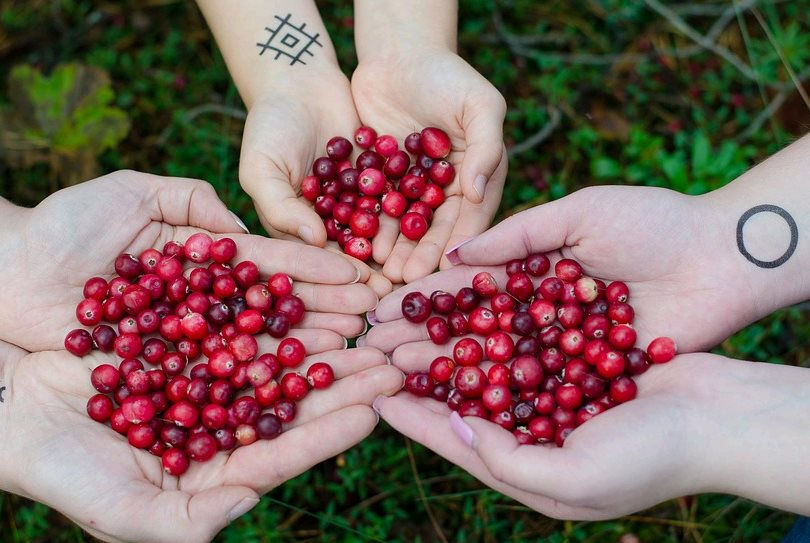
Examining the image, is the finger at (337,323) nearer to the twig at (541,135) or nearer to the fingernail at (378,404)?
the fingernail at (378,404)

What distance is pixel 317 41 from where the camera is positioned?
725 centimetres

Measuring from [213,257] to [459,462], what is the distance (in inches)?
102

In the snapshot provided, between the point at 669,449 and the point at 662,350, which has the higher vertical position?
the point at 662,350

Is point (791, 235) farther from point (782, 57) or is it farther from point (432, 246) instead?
point (782, 57)

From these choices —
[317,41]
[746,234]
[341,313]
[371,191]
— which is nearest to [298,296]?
[341,313]

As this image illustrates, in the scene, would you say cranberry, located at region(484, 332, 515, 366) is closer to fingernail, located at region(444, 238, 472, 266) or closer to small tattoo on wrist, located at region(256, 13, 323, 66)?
fingernail, located at region(444, 238, 472, 266)

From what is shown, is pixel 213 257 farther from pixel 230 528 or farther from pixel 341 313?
pixel 230 528

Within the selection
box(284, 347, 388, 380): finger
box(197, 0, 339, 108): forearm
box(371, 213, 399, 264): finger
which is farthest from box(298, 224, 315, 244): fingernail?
box(197, 0, 339, 108): forearm

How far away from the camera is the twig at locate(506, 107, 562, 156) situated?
825cm

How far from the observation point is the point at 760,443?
4.52 m

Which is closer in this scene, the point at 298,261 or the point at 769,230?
the point at 769,230

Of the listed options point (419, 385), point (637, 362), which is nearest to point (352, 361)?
point (419, 385)

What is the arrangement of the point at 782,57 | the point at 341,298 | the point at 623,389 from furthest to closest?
the point at 782,57
the point at 341,298
the point at 623,389

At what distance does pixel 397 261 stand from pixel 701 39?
16.8 feet
